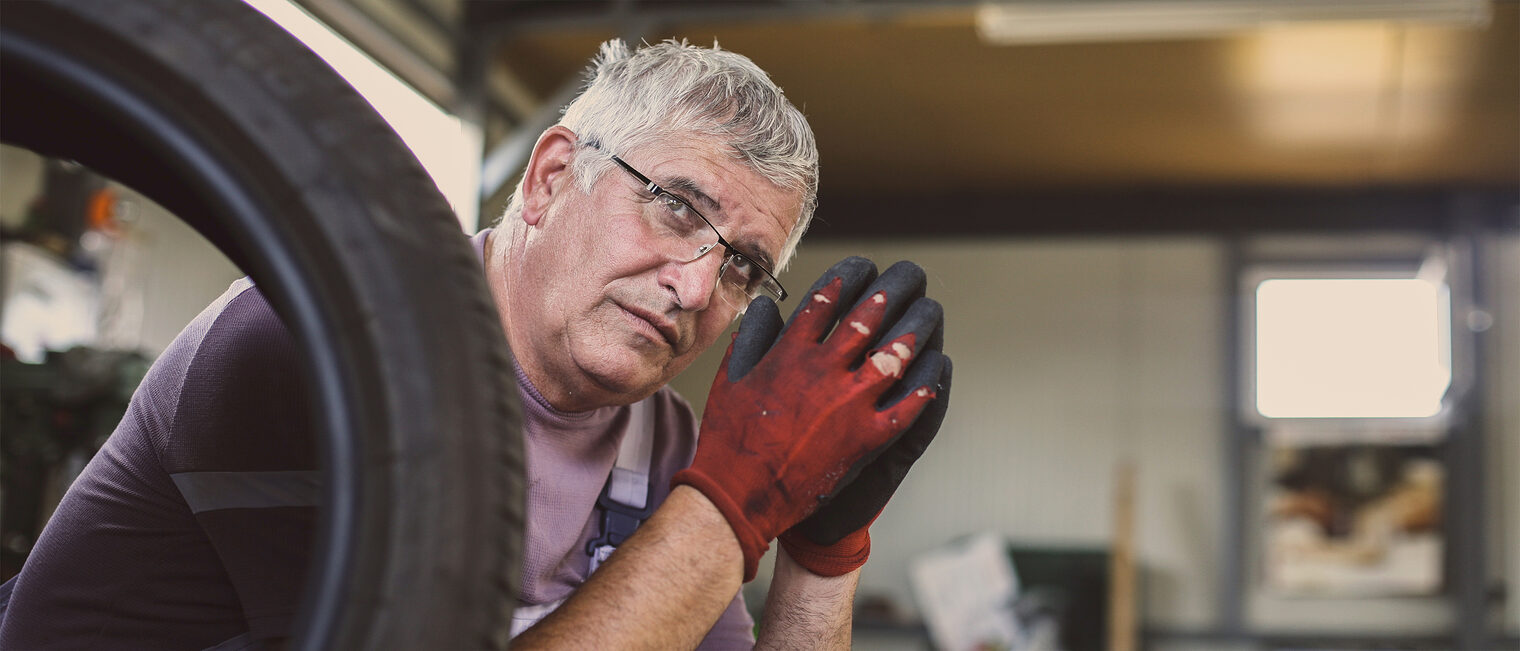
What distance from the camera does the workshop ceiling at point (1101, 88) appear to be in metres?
5.51

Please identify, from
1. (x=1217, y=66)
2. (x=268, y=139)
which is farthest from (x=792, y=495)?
(x=1217, y=66)

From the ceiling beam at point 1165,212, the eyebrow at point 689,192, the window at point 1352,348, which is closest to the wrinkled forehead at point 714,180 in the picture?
the eyebrow at point 689,192

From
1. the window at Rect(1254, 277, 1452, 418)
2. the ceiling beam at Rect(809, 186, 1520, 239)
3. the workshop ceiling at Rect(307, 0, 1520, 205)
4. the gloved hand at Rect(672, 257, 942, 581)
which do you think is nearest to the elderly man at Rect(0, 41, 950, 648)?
the gloved hand at Rect(672, 257, 942, 581)

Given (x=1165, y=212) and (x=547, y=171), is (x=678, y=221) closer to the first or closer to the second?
(x=547, y=171)

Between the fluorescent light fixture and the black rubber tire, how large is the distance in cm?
486

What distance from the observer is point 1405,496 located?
7.46m

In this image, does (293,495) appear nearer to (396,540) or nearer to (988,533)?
(396,540)

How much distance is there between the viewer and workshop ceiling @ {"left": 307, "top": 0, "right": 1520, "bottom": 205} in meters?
5.51

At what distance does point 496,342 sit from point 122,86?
→ 0.19 m

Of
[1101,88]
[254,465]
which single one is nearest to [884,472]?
[254,465]

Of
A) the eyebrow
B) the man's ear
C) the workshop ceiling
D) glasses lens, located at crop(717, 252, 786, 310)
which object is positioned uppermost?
the workshop ceiling

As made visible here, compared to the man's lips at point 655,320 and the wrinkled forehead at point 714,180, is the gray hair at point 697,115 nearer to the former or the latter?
the wrinkled forehead at point 714,180

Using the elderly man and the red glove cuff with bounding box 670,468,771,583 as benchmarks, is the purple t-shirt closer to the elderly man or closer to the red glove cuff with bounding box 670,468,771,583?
the elderly man

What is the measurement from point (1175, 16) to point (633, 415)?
4.54 metres
